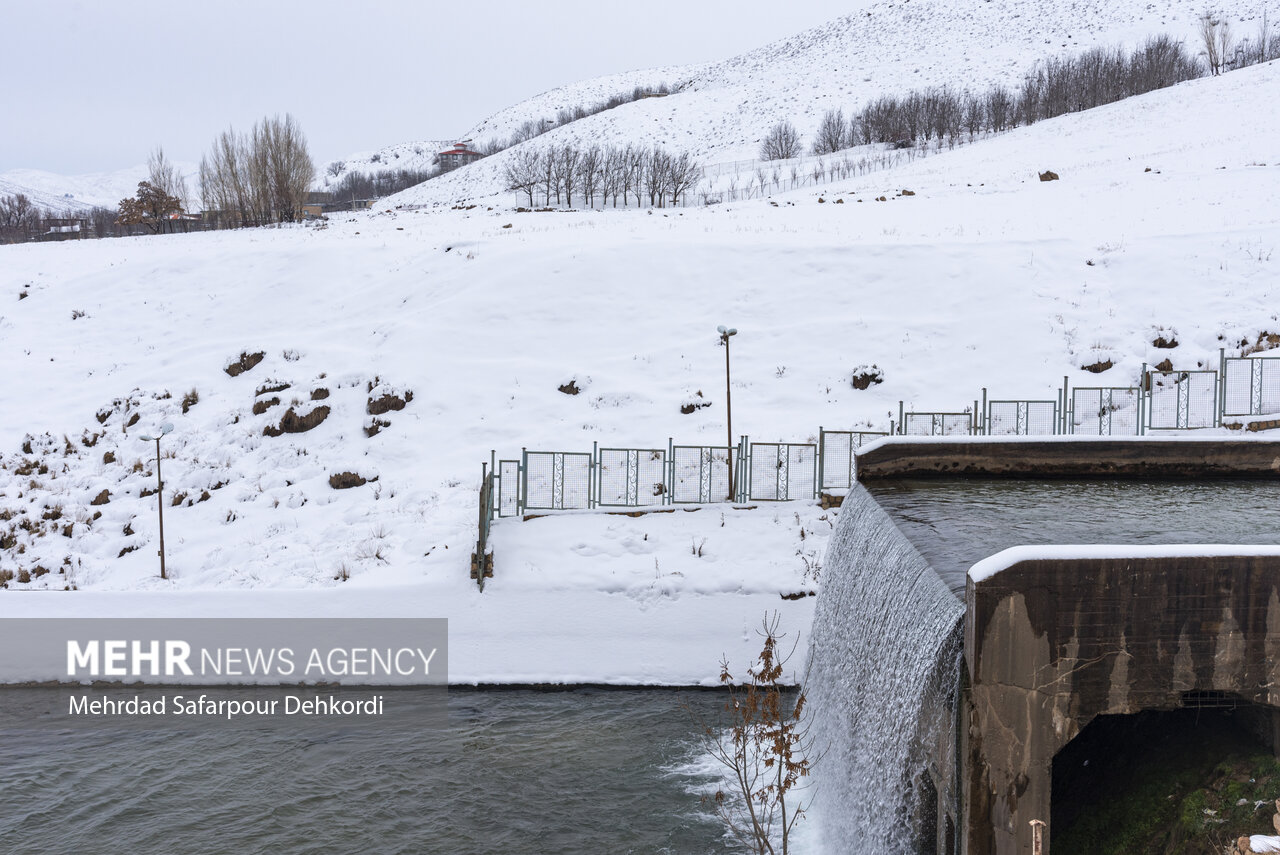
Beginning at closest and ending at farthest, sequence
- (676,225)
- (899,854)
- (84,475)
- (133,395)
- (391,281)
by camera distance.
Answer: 1. (899,854)
2. (84,475)
3. (133,395)
4. (391,281)
5. (676,225)

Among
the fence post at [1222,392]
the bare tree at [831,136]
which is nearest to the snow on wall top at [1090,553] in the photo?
the fence post at [1222,392]

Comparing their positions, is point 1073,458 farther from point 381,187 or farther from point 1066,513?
point 381,187

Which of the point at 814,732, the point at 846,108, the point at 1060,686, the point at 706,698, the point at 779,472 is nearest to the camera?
the point at 1060,686

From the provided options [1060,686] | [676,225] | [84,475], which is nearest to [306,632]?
[84,475]

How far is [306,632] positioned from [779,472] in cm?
993

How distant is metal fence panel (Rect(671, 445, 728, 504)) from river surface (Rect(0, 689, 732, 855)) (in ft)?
18.9

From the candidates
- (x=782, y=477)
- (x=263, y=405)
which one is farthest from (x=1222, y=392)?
(x=263, y=405)

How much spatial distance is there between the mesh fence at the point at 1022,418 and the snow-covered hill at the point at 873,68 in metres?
85.9

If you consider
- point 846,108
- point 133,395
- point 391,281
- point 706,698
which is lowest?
point 706,698

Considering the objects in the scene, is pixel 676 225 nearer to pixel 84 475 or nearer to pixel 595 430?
pixel 595 430

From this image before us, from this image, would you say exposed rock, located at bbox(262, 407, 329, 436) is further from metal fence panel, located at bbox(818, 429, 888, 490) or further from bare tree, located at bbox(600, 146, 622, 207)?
bare tree, located at bbox(600, 146, 622, 207)

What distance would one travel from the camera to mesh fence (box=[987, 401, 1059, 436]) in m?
23.1

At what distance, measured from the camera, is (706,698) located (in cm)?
1612

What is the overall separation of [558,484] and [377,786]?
877 cm
